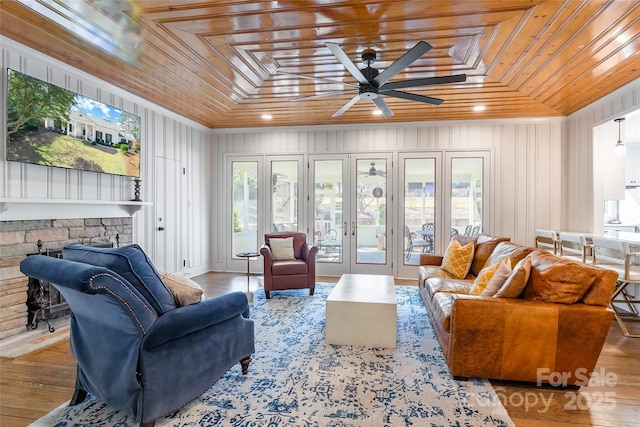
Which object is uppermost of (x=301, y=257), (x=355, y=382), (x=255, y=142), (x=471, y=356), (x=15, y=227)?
(x=255, y=142)

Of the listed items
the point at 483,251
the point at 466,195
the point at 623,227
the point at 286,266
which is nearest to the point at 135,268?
the point at 286,266

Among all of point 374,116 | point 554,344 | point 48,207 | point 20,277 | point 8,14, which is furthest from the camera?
point 374,116

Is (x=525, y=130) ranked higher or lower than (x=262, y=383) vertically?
higher

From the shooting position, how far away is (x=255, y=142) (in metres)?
6.60

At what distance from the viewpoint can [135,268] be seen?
6.06ft

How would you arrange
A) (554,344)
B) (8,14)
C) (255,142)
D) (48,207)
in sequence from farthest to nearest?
1. (255,142)
2. (48,207)
3. (8,14)
4. (554,344)

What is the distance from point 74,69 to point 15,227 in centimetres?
187

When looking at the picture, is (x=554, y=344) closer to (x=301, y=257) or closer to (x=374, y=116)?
(x=301, y=257)

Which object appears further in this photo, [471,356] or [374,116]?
[374,116]

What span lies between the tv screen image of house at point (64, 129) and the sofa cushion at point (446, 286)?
4224mm

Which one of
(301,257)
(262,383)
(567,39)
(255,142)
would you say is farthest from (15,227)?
(567,39)

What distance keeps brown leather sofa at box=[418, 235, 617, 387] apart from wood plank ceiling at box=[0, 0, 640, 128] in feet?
6.90

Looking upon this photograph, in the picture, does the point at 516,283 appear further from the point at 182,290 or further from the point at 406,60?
the point at 182,290

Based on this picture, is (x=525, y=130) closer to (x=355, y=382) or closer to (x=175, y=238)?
(x=355, y=382)
